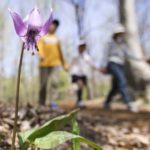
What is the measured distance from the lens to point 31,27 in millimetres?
2312

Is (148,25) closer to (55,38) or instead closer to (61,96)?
(61,96)

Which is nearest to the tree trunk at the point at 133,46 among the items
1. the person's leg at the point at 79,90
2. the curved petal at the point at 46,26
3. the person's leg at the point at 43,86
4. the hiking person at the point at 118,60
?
the hiking person at the point at 118,60

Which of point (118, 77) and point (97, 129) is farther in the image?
point (118, 77)

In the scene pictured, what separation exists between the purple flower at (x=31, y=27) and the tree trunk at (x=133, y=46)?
10291 mm

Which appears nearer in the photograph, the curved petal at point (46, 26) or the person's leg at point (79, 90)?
the curved petal at point (46, 26)

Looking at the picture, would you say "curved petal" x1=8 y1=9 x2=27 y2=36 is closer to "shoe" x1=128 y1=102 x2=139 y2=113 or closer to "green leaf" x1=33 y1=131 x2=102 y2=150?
"green leaf" x1=33 y1=131 x2=102 y2=150

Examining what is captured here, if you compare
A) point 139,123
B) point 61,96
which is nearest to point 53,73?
point 139,123

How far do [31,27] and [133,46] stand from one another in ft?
34.1

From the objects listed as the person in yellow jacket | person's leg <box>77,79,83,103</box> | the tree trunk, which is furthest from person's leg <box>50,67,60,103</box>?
the tree trunk

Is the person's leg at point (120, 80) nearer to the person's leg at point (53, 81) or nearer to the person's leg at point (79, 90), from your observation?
the person's leg at point (79, 90)

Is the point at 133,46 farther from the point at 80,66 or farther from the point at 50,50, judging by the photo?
the point at 50,50

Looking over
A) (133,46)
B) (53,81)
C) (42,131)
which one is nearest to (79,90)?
(53,81)

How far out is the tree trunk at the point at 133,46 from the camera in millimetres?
12539

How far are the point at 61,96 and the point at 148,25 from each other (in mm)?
11848
